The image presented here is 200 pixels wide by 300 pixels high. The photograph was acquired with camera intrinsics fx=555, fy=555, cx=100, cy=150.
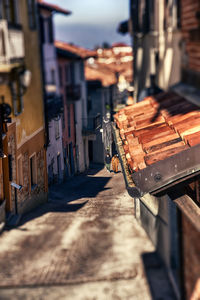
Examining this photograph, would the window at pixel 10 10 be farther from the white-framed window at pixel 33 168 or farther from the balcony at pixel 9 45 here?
the white-framed window at pixel 33 168

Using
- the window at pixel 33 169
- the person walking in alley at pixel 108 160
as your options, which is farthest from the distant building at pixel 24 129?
the person walking in alley at pixel 108 160

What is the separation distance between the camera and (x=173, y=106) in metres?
15.7

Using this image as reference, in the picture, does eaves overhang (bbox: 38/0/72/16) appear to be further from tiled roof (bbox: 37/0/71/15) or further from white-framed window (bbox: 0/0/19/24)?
white-framed window (bbox: 0/0/19/24)

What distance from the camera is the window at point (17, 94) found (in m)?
10.1

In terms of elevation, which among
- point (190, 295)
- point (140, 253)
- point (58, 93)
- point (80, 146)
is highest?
Answer: point (58, 93)

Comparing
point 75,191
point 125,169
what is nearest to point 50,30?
point 125,169

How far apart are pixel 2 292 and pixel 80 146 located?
13.0ft

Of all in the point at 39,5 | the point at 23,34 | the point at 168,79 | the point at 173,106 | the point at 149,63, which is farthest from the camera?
the point at 149,63

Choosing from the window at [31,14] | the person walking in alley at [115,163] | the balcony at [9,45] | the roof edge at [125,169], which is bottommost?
the person walking in alley at [115,163]

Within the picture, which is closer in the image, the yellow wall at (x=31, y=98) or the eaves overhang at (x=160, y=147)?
the eaves overhang at (x=160, y=147)

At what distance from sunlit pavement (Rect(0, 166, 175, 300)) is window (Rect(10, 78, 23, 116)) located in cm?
227

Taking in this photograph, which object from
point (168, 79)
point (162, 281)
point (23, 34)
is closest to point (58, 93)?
point (23, 34)

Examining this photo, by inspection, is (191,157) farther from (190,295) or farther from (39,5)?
(39,5)

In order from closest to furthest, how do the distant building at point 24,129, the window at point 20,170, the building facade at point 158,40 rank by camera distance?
the distant building at point 24,129
the window at point 20,170
the building facade at point 158,40
